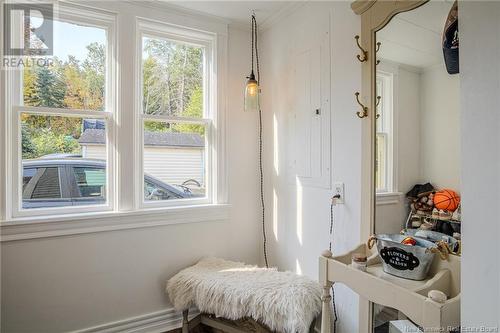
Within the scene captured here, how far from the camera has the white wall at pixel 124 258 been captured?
1835 millimetres

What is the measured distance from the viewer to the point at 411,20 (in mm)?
1421

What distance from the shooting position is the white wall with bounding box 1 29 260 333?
183 centimetres

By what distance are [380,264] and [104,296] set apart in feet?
6.01

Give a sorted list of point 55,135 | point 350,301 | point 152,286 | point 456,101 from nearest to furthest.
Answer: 1. point 456,101
2. point 350,301
3. point 55,135
4. point 152,286

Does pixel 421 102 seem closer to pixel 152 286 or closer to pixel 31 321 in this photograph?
pixel 152 286

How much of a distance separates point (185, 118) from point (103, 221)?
0.98m

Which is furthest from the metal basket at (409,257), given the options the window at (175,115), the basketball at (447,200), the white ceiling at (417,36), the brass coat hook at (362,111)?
the window at (175,115)

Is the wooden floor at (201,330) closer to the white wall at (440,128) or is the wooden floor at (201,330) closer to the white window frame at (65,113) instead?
the white window frame at (65,113)

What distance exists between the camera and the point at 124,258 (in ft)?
6.95

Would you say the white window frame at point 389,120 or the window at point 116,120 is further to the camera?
the window at point 116,120

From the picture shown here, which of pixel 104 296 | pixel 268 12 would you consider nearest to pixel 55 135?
pixel 104 296

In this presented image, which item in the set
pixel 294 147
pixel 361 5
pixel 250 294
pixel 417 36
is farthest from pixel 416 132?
pixel 250 294

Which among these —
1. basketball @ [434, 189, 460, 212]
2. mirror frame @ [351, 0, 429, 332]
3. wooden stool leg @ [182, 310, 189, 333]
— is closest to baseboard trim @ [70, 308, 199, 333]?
wooden stool leg @ [182, 310, 189, 333]

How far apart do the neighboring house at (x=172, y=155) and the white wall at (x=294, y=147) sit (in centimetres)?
62
